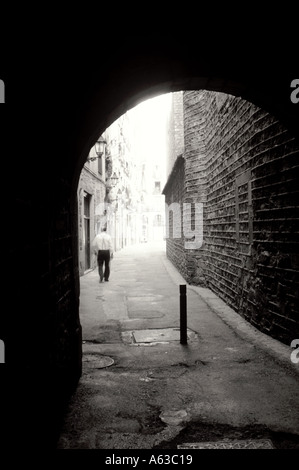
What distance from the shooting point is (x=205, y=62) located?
3.67m

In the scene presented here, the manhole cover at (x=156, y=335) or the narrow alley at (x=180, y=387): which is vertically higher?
the narrow alley at (x=180, y=387)

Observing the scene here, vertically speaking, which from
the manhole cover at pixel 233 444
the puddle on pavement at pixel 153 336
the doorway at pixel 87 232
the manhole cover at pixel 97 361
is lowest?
the puddle on pavement at pixel 153 336

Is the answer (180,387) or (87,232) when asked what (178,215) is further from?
(180,387)

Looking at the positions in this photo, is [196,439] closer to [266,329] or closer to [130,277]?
[266,329]

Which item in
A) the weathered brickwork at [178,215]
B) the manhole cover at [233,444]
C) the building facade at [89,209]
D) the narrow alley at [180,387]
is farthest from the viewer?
the building facade at [89,209]

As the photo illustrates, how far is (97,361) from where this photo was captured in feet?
15.7

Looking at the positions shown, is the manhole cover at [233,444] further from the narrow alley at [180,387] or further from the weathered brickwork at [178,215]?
the weathered brickwork at [178,215]

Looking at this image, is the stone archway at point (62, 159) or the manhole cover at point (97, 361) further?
the manhole cover at point (97, 361)

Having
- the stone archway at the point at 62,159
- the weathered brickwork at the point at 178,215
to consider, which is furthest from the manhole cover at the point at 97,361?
the weathered brickwork at the point at 178,215

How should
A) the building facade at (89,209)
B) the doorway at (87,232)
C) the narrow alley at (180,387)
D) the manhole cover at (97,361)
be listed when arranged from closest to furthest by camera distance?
1. the narrow alley at (180,387)
2. the manhole cover at (97,361)
3. the building facade at (89,209)
4. the doorway at (87,232)

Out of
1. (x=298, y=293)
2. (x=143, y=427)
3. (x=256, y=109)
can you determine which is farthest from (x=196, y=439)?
(x=256, y=109)

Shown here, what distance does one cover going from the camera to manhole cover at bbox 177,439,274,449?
2.80 m

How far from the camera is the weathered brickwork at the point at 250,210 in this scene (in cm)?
494

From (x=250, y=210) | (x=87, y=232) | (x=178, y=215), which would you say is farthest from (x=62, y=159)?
(x=87, y=232)
